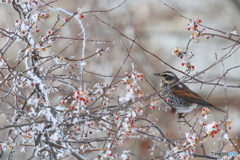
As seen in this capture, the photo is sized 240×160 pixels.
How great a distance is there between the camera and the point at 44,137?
117 inches

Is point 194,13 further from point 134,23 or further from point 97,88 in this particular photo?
point 97,88

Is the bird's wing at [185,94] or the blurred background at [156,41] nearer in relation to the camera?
the bird's wing at [185,94]

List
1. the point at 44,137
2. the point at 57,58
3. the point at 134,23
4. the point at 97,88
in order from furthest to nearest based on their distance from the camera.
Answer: the point at 134,23 → the point at 97,88 → the point at 57,58 → the point at 44,137

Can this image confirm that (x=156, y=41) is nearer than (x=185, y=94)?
No

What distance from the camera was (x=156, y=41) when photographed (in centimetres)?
1191

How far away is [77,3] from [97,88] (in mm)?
8495

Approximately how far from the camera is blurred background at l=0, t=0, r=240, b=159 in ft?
33.8

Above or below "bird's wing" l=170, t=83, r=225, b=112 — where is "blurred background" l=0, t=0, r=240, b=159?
above

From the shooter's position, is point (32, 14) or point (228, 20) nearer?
point (32, 14)

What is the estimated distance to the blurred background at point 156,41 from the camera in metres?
10.3

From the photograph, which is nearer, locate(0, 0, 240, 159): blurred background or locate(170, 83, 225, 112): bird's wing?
locate(170, 83, 225, 112): bird's wing

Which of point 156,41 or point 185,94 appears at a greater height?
point 156,41

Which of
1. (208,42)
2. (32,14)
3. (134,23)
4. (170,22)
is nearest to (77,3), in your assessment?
(134,23)

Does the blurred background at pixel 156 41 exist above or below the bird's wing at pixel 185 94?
above
